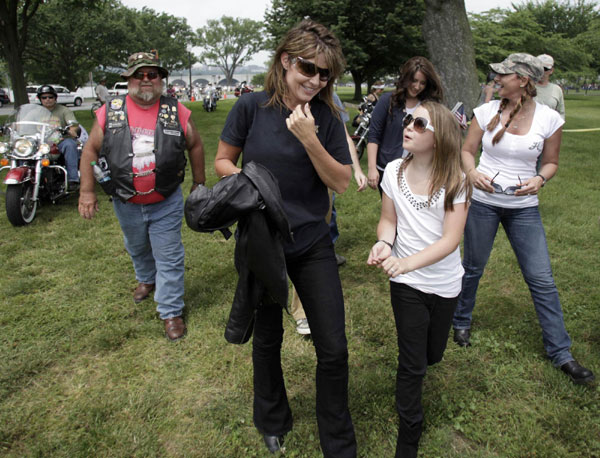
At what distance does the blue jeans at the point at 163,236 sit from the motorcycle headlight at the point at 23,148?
3.50m

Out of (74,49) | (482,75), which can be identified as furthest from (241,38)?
(482,75)

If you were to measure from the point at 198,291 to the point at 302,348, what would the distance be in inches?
54.2

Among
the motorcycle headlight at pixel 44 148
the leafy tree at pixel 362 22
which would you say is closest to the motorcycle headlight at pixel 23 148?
the motorcycle headlight at pixel 44 148

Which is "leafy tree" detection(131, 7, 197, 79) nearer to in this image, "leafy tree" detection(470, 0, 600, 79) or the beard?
"leafy tree" detection(470, 0, 600, 79)

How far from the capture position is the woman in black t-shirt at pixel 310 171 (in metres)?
2.05

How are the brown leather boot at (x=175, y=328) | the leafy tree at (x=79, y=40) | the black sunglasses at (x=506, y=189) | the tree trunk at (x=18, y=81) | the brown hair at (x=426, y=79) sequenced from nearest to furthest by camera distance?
1. the black sunglasses at (x=506, y=189)
2. the brown leather boot at (x=175, y=328)
3. the brown hair at (x=426, y=79)
4. the tree trunk at (x=18, y=81)
5. the leafy tree at (x=79, y=40)

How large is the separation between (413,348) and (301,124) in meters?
1.22

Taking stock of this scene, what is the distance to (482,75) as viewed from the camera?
1236 inches

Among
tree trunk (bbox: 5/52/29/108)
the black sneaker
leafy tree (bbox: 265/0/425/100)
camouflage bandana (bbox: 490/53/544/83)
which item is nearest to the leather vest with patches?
camouflage bandana (bbox: 490/53/544/83)

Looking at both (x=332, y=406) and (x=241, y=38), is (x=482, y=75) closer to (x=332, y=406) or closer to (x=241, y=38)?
(x=332, y=406)

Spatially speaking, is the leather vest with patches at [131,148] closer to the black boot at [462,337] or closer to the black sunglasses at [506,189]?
the black sunglasses at [506,189]

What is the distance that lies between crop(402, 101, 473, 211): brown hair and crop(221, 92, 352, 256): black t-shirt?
45cm

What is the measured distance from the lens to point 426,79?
3545mm

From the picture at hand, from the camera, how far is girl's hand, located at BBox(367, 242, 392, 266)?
2.14 meters
